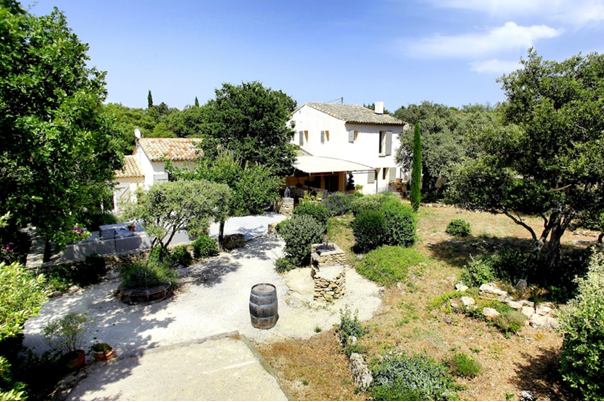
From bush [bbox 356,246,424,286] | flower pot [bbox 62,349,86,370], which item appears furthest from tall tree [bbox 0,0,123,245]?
bush [bbox 356,246,424,286]

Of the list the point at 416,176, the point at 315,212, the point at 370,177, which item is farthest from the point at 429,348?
the point at 370,177

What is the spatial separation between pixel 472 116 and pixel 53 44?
35.5 m

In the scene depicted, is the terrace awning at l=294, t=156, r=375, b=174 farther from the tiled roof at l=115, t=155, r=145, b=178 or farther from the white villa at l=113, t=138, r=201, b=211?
the tiled roof at l=115, t=155, r=145, b=178

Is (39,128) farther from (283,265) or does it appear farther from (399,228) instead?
(399,228)

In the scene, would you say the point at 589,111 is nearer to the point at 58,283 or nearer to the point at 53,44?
the point at 53,44

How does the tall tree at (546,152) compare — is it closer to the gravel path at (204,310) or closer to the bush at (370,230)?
the bush at (370,230)

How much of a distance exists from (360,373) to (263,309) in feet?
13.2

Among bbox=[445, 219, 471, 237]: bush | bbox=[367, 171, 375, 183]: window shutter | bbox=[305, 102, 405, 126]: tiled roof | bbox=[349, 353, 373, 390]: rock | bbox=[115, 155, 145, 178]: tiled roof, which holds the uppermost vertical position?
bbox=[305, 102, 405, 126]: tiled roof

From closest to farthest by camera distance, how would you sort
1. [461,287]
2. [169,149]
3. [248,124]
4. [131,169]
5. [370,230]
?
[461,287] < [370,230] < [248,124] < [131,169] < [169,149]

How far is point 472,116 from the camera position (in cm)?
3381

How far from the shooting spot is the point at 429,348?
9508 mm

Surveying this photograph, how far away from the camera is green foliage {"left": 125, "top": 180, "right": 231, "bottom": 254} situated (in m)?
12.9

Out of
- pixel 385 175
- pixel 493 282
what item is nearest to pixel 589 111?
pixel 493 282

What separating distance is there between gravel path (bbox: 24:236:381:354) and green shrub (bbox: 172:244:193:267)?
729mm
